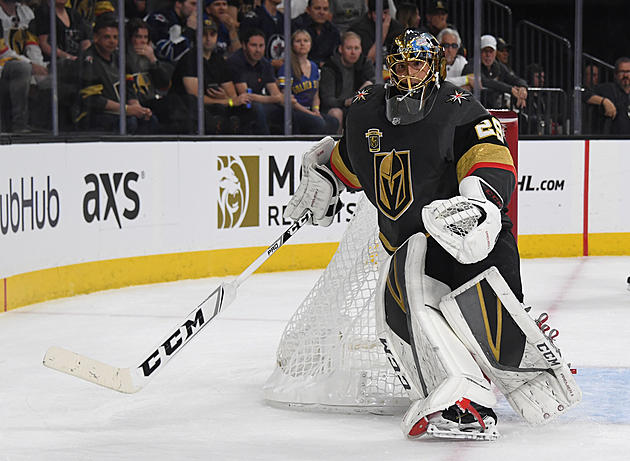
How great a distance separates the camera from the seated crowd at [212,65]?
6.26 metres

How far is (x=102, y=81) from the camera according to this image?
657 centimetres

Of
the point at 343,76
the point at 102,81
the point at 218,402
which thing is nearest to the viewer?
the point at 218,402

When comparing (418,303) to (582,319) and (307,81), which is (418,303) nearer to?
(582,319)

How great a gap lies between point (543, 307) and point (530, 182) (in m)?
2.21

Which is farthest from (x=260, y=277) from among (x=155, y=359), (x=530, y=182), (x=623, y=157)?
(x=155, y=359)

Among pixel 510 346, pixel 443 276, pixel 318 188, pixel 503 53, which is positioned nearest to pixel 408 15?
pixel 503 53

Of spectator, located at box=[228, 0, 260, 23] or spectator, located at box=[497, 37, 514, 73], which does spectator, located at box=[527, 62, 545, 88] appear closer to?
spectator, located at box=[497, 37, 514, 73]

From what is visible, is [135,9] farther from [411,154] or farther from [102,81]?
[411,154]

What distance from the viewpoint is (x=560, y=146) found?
7629 millimetres

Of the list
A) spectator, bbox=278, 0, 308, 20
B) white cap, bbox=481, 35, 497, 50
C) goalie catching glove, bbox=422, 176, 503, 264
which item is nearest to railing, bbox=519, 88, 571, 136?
white cap, bbox=481, 35, 497, 50

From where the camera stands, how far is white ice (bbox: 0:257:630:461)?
2.87 meters

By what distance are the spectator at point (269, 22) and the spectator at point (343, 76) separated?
448 mm

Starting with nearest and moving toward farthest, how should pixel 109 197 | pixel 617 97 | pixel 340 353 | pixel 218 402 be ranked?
pixel 340 353 → pixel 218 402 → pixel 109 197 → pixel 617 97

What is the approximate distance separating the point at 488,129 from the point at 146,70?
425cm
